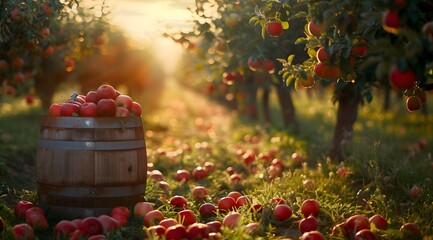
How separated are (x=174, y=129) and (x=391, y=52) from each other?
11495mm

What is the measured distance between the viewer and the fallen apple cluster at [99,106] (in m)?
4.77

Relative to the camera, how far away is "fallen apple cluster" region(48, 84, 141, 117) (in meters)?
4.77

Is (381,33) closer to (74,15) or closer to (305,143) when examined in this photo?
(74,15)

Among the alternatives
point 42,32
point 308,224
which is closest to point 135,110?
point 42,32

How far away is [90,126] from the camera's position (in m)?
4.70

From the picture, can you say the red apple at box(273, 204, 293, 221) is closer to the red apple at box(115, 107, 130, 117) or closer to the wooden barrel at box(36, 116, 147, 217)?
the wooden barrel at box(36, 116, 147, 217)

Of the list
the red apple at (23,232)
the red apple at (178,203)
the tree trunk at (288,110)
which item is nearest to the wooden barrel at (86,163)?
the red apple at (178,203)

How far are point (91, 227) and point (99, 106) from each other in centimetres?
110

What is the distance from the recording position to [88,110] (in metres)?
4.75

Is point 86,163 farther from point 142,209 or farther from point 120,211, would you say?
point 142,209

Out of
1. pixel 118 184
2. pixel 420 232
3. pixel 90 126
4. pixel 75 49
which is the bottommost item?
pixel 420 232

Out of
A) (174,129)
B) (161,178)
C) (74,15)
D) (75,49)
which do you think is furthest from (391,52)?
(174,129)

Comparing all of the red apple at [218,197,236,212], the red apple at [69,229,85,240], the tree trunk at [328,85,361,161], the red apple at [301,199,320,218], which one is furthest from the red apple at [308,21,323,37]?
the tree trunk at [328,85,361,161]

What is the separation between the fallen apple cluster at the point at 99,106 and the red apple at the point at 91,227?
0.98 meters
